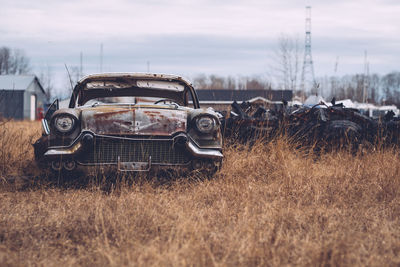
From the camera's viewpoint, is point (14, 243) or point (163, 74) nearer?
point (14, 243)

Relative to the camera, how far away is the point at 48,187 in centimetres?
434

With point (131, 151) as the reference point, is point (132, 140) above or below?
above

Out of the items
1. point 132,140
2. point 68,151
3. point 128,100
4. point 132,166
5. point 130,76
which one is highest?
point 130,76

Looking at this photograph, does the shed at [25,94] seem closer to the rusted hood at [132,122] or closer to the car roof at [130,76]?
the car roof at [130,76]

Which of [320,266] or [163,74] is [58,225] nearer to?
[320,266]

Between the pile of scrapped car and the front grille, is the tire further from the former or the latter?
the front grille

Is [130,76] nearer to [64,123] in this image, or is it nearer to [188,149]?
[64,123]

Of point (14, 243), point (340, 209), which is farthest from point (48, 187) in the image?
point (340, 209)

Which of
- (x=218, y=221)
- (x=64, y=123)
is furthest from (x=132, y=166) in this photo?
(x=218, y=221)

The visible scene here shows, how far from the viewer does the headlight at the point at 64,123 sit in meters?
4.11

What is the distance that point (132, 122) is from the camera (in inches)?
162

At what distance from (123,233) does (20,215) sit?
97 cm

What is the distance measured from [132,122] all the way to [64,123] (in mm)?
630

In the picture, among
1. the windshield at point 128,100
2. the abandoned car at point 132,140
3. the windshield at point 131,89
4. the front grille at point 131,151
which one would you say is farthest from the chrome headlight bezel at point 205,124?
the windshield at point 128,100
